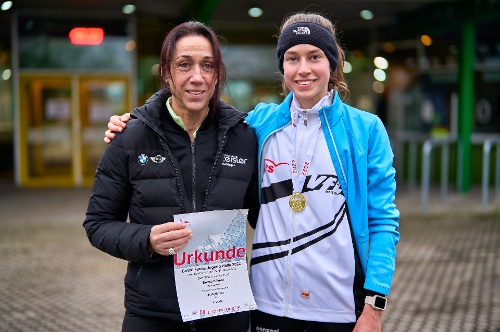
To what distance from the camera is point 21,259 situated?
745cm

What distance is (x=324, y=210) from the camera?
2.49m

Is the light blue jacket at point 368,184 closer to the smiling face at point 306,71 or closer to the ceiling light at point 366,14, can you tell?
the smiling face at point 306,71

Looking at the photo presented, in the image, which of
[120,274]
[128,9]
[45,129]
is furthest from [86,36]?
[120,274]

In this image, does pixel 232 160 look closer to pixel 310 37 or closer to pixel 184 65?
pixel 184 65

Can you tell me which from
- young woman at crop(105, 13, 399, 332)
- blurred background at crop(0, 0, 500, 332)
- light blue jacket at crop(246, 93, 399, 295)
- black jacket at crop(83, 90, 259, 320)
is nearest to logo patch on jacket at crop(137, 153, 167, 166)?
black jacket at crop(83, 90, 259, 320)

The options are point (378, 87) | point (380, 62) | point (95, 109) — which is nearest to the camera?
point (95, 109)

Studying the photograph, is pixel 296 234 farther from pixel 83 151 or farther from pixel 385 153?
pixel 83 151

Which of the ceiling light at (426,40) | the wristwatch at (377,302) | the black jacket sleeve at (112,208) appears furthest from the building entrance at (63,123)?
the wristwatch at (377,302)

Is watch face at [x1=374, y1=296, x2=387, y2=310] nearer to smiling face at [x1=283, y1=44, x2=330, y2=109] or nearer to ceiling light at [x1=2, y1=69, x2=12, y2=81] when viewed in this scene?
smiling face at [x1=283, y1=44, x2=330, y2=109]

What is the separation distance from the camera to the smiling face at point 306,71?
2486 mm

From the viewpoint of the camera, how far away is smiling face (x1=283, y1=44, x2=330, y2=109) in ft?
8.16

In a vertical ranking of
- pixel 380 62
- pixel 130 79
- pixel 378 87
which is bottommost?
pixel 378 87

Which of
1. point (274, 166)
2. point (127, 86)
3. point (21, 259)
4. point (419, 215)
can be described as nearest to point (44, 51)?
point (127, 86)

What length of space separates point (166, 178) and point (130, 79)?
12.4 m
